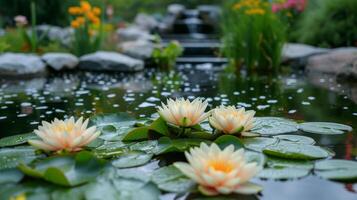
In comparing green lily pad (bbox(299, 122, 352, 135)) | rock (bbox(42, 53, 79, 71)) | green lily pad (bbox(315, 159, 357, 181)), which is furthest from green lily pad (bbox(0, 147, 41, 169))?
rock (bbox(42, 53, 79, 71))

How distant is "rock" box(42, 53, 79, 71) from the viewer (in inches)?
238

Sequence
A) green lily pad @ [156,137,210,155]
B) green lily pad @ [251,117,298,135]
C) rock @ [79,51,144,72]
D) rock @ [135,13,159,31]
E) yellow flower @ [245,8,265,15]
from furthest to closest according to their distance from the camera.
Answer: rock @ [135,13,159,31] → rock @ [79,51,144,72] → yellow flower @ [245,8,265,15] → green lily pad @ [251,117,298,135] → green lily pad @ [156,137,210,155]

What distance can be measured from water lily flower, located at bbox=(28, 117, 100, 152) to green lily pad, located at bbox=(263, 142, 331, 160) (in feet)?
2.64

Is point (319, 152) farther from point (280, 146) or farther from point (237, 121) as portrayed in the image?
point (237, 121)

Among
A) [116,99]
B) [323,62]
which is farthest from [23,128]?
[323,62]

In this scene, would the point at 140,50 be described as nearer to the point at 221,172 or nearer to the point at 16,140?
the point at 16,140

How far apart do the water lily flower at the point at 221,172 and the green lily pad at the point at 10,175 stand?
2.12ft

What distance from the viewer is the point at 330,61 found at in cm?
574

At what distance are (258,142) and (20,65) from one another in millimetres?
4220

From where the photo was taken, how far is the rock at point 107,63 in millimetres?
6148

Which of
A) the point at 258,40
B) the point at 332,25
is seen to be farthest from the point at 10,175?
the point at 332,25

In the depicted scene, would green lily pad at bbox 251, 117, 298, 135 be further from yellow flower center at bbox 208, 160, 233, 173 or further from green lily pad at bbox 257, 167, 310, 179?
yellow flower center at bbox 208, 160, 233, 173

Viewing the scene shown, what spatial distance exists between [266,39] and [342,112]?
2684 millimetres

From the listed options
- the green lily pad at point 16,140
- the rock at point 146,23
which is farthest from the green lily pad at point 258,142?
the rock at point 146,23
